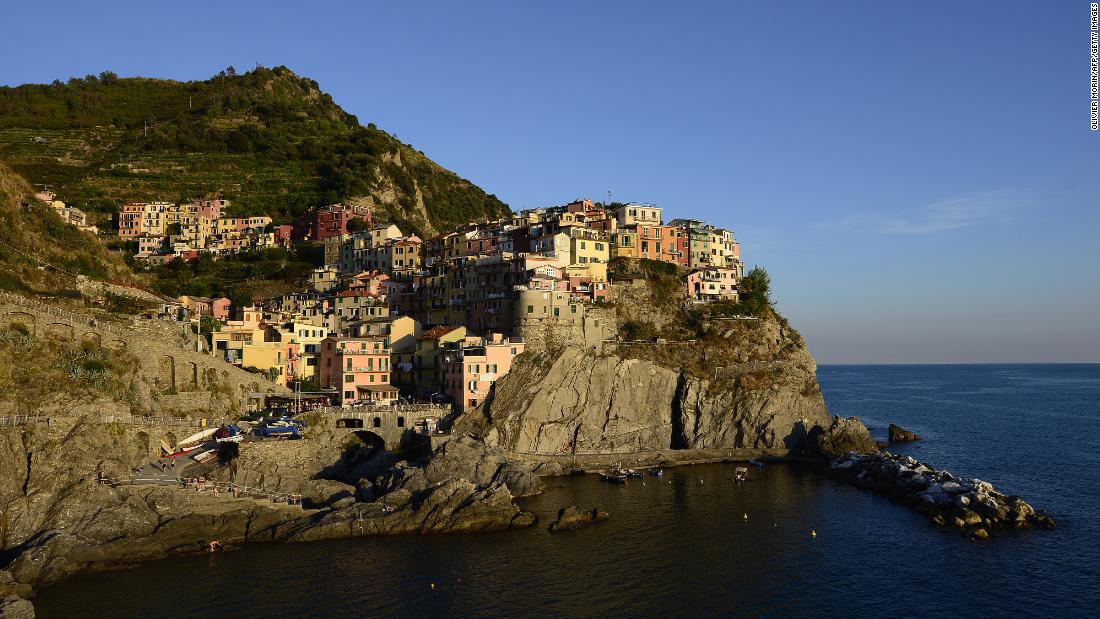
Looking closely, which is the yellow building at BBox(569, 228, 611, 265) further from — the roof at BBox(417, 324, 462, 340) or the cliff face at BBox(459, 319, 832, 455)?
the roof at BBox(417, 324, 462, 340)

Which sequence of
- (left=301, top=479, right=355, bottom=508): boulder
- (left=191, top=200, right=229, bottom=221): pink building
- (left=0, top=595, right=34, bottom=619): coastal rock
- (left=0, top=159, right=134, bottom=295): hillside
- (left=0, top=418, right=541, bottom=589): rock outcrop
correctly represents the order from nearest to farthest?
(left=0, top=595, right=34, bottom=619): coastal rock → (left=0, top=418, right=541, bottom=589): rock outcrop → (left=301, top=479, right=355, bottom=508): boulder → (left=0, top=159, right=134, bottom=295): hillside → (left=191, top=200, right=229, bottom=221): pink building

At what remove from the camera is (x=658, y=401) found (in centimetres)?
7406

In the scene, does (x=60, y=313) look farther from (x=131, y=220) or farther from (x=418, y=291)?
(x=131, y=220)

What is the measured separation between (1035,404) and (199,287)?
134 metres

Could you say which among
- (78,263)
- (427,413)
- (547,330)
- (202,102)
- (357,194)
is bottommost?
(427,413)

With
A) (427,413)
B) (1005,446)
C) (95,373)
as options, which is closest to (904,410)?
(1005,446)

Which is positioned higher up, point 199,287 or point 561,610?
point 199,287

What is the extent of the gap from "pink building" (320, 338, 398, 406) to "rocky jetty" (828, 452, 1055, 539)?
41.1 meters

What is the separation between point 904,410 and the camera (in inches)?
5103

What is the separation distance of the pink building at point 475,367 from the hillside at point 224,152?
64.3 metres

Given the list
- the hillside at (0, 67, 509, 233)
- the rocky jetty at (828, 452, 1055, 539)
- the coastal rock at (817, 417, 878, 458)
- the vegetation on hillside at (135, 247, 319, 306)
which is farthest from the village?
the rocky jetty at (828, 452, 1055, 539)

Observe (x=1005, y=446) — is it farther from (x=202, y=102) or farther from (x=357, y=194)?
(x=202, y=102)

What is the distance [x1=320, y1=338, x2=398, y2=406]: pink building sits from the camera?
72500mm

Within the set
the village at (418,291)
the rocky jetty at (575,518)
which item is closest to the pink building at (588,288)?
the village at (418,291)
